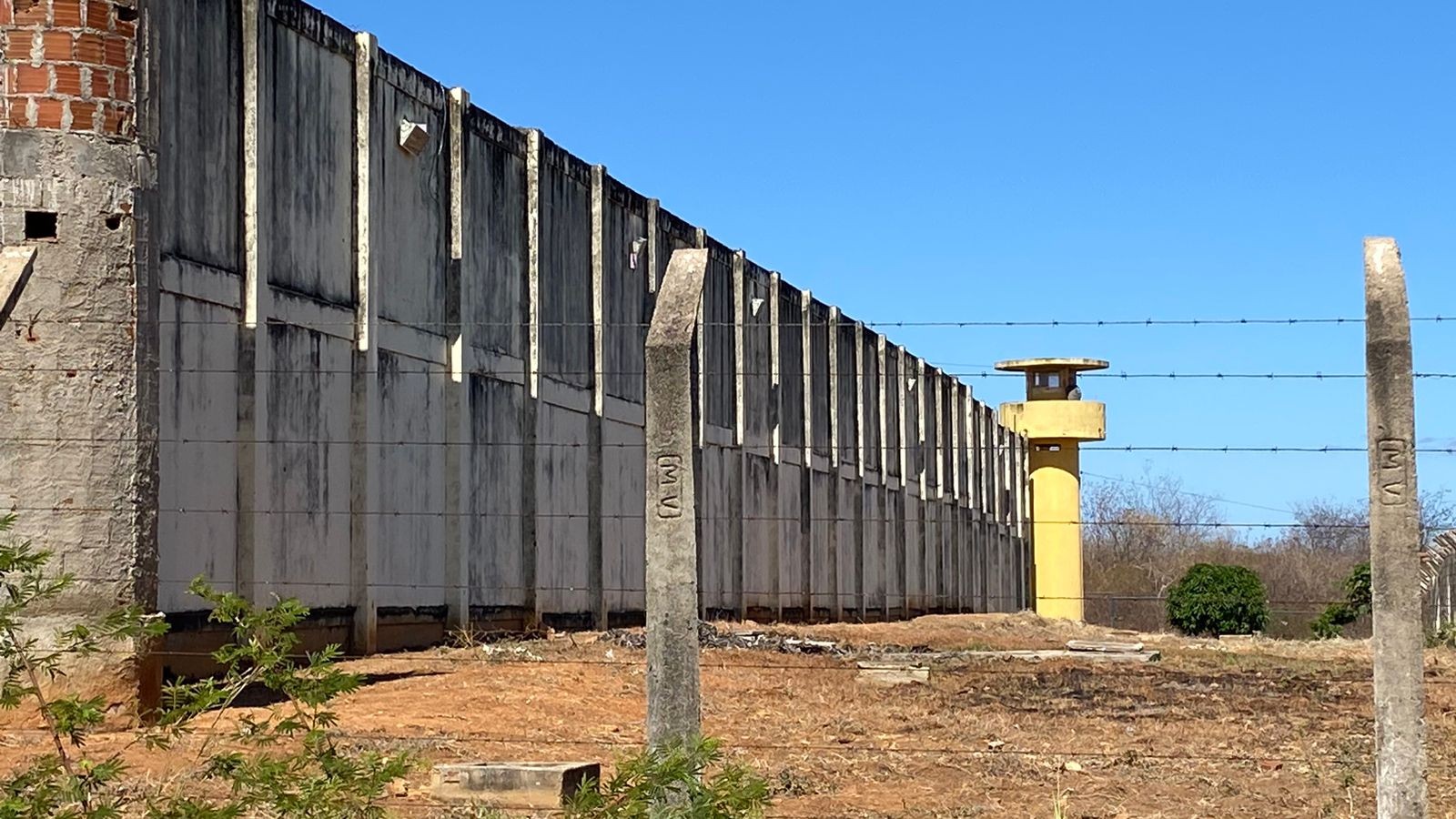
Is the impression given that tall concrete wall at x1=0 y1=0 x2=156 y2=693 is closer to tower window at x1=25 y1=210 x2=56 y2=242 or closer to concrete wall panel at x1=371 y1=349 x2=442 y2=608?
tower window at x1=25 y1=210 x2=56 y2=242

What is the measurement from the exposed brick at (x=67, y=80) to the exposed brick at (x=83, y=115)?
66 mm

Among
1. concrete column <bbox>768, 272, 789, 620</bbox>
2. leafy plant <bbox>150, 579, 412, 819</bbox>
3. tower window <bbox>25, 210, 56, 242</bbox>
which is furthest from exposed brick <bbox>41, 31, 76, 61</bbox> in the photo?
concrete column <bbox>768, 272, 789, 620</bbox>

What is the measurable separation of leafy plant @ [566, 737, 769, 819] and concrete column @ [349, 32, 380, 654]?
41.2ft

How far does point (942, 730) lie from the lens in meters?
A: 15.0

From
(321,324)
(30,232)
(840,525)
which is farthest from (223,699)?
(840,525)

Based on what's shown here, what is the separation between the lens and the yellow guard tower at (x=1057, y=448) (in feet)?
173

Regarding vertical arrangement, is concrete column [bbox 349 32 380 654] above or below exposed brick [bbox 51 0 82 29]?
below

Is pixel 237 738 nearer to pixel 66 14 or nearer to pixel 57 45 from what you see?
pixel 57 45

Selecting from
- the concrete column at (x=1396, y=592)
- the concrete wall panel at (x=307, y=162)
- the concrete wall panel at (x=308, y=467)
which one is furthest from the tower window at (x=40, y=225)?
the concrete column at (x=1396, y=592)

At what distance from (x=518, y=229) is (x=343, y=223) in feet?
16.5

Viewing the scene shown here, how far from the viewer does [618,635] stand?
2469cm

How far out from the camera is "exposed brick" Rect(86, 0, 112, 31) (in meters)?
13.2

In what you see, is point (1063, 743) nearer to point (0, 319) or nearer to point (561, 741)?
point (561, 741)

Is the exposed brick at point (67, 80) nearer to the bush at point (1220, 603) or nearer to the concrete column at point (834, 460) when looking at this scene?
the concrete column at point (834, 460)
